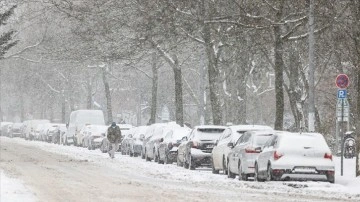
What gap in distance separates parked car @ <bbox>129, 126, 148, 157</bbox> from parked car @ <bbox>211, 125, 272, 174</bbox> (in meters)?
13.9

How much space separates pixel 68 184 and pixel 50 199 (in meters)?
5.34

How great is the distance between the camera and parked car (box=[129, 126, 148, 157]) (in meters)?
45.2

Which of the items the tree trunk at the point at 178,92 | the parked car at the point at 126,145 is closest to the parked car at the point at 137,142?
the parked car at the point at 126,145

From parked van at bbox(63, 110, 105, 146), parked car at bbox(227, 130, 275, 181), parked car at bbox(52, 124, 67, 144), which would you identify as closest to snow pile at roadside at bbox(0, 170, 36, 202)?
parked car at bbox(227, 130, 275, 181)

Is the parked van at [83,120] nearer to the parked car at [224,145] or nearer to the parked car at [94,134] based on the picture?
the parked car at [94,134]

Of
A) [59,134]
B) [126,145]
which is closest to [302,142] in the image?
[126,145]

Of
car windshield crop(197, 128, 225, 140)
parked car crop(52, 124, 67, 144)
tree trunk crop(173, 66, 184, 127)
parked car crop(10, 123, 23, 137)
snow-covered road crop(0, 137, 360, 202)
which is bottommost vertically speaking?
snow-covered road crop(0, 137, 360, 202)

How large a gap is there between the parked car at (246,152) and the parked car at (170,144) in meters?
9.77

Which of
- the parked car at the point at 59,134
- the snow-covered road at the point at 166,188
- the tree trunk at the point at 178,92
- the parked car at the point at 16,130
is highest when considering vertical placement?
the tree trunk at the point at 178,92

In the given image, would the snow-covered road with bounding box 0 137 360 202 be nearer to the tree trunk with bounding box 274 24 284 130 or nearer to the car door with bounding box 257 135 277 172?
the car door with bounding box 257 135 277 172

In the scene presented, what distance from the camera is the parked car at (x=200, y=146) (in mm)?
33188

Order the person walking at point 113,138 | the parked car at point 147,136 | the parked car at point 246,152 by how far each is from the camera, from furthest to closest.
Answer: the parked car at point 147,136 < the person walking at point 113,138 < the parked car at point 246,152

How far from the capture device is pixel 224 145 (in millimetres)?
29969

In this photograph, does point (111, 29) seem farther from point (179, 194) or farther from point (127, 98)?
point (127, 98)
